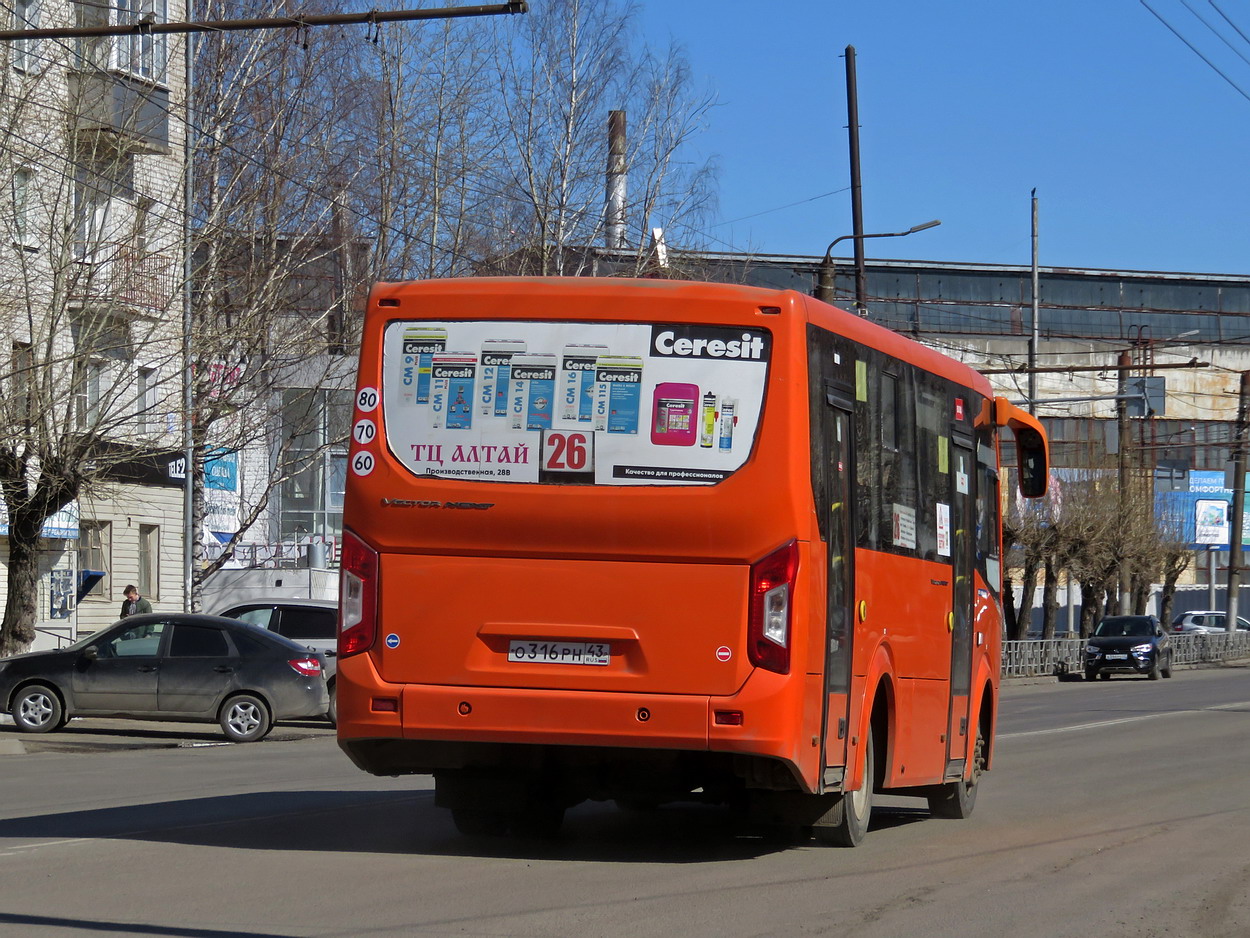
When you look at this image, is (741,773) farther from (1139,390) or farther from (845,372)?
(1139,390)

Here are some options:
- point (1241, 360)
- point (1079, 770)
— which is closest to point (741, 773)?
point (1079, 770)

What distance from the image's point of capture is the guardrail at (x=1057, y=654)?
4691 centimetres

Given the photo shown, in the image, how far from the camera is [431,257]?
141 feet

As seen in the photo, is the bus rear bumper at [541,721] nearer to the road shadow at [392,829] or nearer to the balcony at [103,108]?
the road shadow at [392,829]

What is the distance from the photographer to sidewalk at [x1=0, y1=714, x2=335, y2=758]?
20547 millimetres

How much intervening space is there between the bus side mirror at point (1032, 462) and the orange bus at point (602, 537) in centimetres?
401

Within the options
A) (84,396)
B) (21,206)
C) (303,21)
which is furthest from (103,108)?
(303,21)

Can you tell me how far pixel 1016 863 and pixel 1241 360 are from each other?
76646 mm

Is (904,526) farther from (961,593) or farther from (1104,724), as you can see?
(1104,724)

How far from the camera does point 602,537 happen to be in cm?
908

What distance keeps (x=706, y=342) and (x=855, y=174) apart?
85.6 ft

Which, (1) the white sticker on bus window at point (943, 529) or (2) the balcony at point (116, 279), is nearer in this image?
(1) the white sticker on bus window at point (943, 529)

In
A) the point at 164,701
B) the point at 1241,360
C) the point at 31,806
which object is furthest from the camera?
the point at 1241,360

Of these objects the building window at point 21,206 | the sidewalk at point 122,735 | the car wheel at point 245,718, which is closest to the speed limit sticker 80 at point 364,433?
the sidewalk at point 122,735
